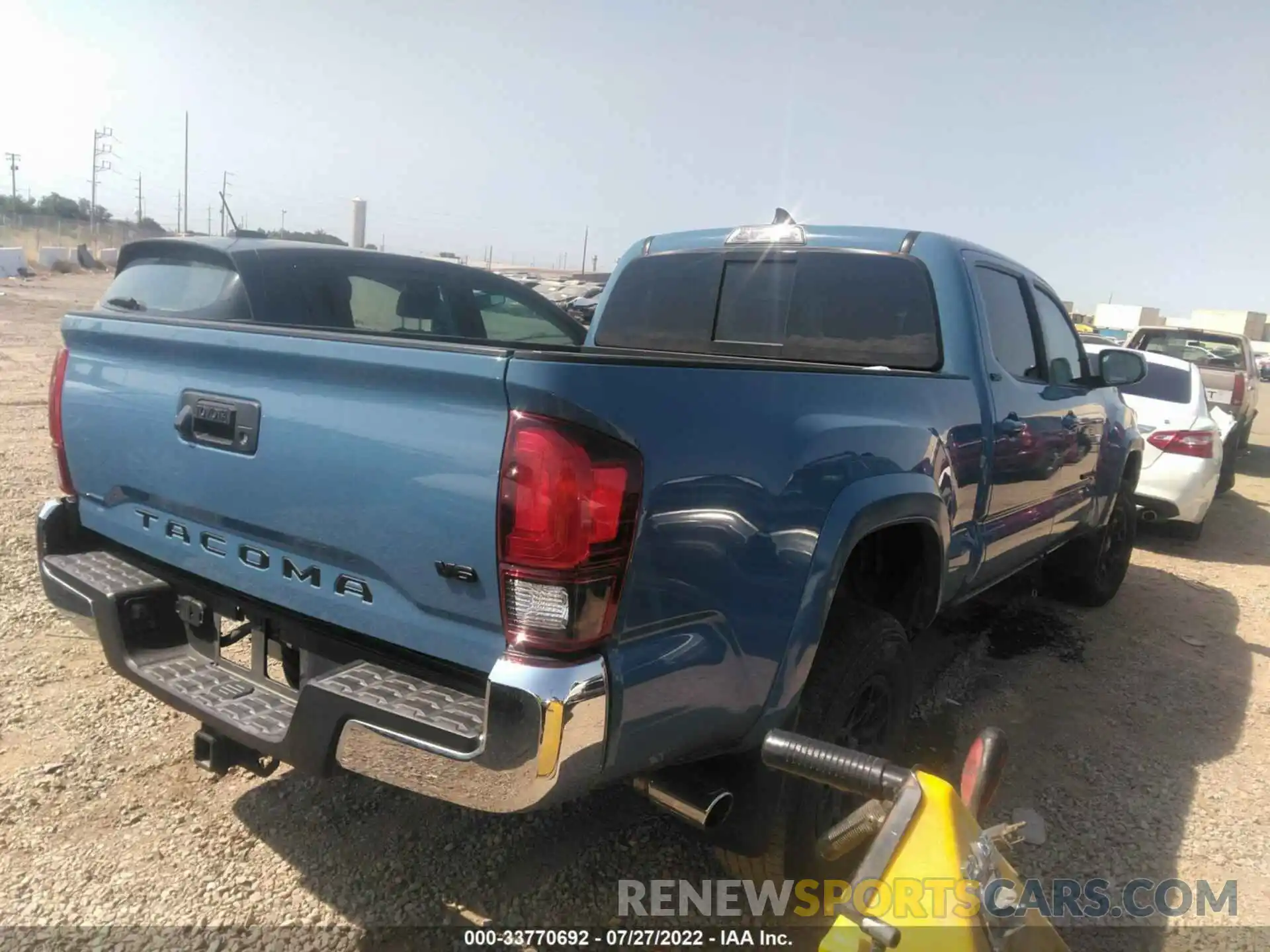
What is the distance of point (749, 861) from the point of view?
9.21ft

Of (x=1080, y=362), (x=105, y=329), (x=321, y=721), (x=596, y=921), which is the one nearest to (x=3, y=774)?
(x=105, y=329)

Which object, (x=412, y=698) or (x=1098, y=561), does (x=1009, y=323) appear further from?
(x=412, y=698)

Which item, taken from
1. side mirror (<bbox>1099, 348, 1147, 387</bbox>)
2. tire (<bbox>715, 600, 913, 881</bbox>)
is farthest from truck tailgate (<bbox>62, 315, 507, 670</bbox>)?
side mirror (<bbox>1099, 348, 1147, 387</bbox>)

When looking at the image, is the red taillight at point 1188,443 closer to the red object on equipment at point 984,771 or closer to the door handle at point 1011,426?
the door handle at point 1011,426

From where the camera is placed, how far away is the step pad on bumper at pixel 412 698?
1.82 m

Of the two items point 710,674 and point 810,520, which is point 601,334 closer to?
point 810,520

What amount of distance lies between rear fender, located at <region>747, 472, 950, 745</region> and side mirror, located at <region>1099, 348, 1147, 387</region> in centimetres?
253

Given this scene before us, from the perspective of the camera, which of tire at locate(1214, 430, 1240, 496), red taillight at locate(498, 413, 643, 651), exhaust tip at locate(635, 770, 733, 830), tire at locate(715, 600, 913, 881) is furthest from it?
tire at locate(1214, 430, 1240, 496)

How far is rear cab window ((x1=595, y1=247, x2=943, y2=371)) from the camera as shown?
3422 mm

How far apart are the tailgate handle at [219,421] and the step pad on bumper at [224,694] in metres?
0.62

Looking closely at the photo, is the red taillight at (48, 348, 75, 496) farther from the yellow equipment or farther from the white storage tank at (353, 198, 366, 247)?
the white storage tank at (353, 198, 366, 247)

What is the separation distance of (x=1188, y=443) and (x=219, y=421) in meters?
7.00

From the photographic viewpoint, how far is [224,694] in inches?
90.7

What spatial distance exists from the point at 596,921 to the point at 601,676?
3.70ft
